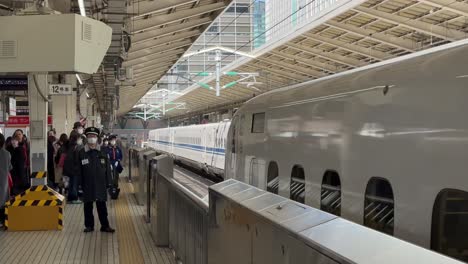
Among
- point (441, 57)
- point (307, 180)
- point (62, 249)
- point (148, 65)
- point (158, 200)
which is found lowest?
point (62, 249)

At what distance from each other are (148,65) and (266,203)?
78.0 ft

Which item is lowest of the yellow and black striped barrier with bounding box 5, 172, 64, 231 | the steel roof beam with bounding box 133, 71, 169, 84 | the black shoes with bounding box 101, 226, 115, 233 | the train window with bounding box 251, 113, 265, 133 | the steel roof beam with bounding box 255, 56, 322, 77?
the black shoes with bounding box 101, 226, 115, 233

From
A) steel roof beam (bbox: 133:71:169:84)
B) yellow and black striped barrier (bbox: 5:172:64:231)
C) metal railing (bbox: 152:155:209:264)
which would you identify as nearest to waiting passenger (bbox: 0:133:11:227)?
yellow and black striped barrier (bbox: 5:172:64:231)

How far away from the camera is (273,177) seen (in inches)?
279

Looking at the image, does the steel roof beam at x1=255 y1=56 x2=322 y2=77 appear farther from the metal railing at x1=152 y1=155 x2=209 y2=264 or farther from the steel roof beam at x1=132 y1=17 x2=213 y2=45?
Answer: the metal railing at x1=152 y1=155 x2=209 y2=264

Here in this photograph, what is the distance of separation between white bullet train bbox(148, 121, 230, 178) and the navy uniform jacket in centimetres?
955

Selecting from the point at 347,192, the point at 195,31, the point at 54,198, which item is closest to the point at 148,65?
the point at 195,31

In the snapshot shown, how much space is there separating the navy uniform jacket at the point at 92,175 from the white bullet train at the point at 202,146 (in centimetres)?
955

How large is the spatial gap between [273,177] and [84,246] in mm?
3208

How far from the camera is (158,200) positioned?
8.21m

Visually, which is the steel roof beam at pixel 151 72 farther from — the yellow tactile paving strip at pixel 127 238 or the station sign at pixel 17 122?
the yellow tactile paving strip at pixel 127 238

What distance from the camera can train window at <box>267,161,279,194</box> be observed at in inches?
273

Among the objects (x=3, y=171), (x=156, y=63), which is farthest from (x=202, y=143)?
(x=3, y=171)

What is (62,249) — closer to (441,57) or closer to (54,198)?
(54,198)
